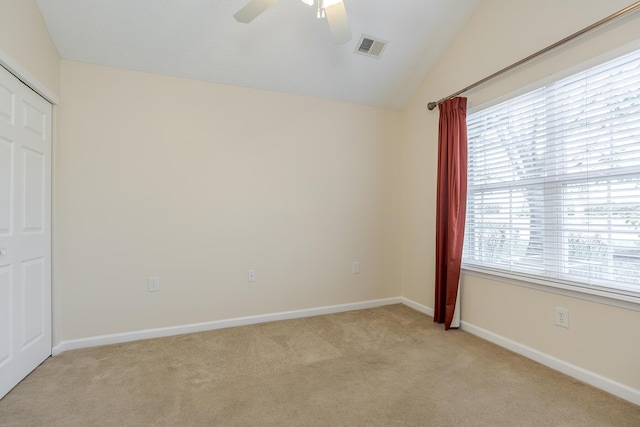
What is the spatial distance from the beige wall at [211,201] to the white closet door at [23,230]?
7.5 inches

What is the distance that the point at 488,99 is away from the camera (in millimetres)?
2660

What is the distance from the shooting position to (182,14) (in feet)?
7.77

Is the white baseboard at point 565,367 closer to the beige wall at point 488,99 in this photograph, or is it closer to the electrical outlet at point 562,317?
the beige wall at point 488,99

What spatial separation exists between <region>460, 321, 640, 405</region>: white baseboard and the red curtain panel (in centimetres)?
35

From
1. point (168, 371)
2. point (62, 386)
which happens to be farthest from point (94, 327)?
point (168, 371)

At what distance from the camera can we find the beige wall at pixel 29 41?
1.87m

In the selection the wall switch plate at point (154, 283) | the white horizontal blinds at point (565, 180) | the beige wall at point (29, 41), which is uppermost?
the beige wall at point (29, 41)

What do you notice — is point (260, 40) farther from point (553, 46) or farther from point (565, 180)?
point (565, 180)

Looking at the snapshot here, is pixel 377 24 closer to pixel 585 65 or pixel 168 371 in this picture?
pixel 585 65

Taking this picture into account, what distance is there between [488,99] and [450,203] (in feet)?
3.15

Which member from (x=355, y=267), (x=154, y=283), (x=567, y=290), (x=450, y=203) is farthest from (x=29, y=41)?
(x=567, y=290)

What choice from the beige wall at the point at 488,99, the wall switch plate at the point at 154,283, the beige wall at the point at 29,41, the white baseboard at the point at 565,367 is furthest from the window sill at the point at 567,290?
the beige wall at the point at 29,41

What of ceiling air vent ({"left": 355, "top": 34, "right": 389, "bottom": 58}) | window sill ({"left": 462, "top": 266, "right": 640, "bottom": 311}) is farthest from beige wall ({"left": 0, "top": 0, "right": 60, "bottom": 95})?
window sill ({"left": 462, "top": 266, "right": 640, "bottom": 311})

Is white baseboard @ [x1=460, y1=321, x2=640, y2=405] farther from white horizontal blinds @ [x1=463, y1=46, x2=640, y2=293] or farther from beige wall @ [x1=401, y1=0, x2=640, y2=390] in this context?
white horizontal blinds @ [x1=463, y1=46, x2=640, y2=293]
